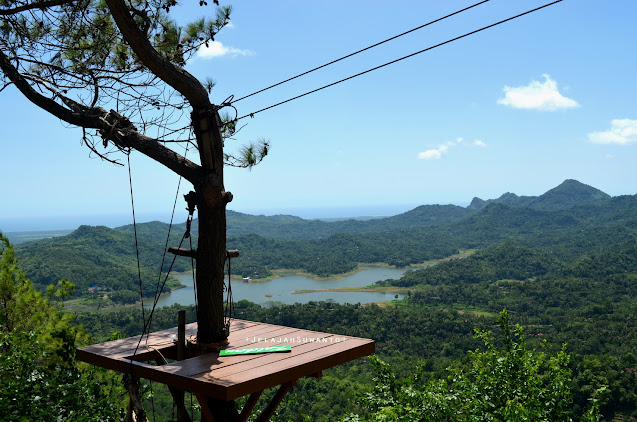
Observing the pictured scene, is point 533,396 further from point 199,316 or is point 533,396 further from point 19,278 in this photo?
point 19,278

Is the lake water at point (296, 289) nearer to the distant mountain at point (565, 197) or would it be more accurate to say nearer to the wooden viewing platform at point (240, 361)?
the wooden viewing platform at point (240, 361)

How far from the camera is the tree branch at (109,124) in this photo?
2.41 meters

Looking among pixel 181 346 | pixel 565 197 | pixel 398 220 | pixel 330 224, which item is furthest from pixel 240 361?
pixel 565 197

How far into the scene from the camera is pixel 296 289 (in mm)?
54250

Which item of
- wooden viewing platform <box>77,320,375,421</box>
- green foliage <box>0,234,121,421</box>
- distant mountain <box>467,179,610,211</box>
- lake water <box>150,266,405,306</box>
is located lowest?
lake water <box>150,266,405,306</box>

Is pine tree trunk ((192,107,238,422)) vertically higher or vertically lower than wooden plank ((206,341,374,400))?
higher

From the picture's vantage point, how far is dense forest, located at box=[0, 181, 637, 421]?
421 cm

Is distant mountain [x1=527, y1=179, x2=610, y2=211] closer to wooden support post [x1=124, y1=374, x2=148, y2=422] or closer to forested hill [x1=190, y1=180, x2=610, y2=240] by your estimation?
forested hill [x1=190, y1=180, x2=610, y2=240]

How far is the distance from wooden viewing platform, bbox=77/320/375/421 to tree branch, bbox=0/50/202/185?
826 millimetres

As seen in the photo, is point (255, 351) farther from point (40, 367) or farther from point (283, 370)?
point (40, 367)

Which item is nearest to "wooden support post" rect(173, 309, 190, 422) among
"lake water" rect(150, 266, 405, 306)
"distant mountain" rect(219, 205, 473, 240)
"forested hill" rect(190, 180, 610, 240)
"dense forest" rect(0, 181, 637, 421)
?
"dense forest" rect(0, 181, 637, 421)

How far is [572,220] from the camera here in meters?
86.8

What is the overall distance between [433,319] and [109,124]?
1356 inches

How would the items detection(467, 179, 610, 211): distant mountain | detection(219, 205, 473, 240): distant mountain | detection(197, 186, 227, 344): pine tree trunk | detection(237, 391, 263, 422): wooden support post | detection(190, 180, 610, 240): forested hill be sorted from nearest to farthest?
detection(237, 391, 263, 422): wooden support post < detection(197, 186, 227, 344): pine tree trunk < detection(219, 205, 473, 240): distant mountain < detection(190, 180, 610, 240): forested hill < detection(467, 179, 610, 211): distant mountain
